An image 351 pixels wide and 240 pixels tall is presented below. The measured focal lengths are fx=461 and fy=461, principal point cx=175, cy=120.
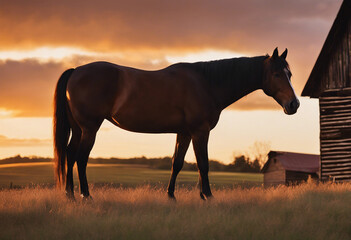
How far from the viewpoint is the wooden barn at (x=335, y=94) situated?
58.8 ft

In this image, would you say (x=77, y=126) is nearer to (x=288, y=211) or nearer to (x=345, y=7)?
(x=288, y=211)

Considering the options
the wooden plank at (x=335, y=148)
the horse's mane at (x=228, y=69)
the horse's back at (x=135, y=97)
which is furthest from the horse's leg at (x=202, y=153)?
the wooden plank at (x=335, y=148)

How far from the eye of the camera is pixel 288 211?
7.52 meters

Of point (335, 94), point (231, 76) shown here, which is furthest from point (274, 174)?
point (231, 76)

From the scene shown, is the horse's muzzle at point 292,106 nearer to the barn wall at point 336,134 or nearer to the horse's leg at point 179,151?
the horse's leg at point 179,151

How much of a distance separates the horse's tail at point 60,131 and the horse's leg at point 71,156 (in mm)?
94

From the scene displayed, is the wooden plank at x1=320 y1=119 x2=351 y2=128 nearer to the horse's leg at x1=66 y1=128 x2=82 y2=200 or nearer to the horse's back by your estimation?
the horse's back

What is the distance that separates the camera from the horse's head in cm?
832

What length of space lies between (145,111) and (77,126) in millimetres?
1278

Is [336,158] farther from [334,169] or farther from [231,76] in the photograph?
[231,76]

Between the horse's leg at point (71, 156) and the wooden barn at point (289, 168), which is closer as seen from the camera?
the horse's leg at point (71, 156)

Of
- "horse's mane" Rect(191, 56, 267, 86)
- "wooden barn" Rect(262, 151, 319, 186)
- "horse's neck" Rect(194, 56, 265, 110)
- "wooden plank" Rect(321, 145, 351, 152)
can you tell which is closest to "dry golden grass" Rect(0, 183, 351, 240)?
"horse's neck" Rect(194, 56, 265, 110)

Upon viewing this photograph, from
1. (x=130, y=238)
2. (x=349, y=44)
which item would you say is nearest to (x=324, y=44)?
(x=349, y=44)

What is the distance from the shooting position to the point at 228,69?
8406 millimetres
